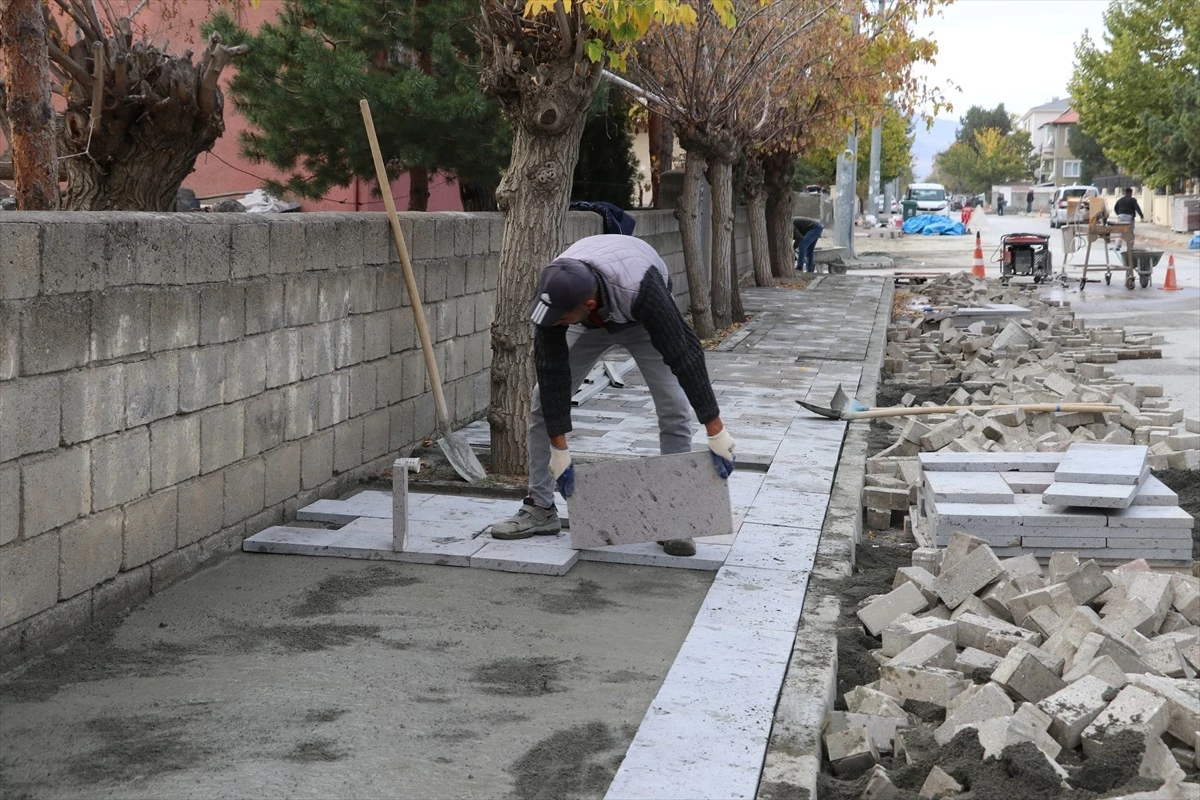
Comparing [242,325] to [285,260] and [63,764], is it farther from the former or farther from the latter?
[63,764]

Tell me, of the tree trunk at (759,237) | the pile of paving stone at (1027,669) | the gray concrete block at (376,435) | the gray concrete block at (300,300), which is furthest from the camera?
the tree trunk at (759,237)

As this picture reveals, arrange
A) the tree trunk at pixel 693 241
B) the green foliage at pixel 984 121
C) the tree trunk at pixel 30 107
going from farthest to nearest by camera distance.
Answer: the green foliage at pixel 984 121
the tree trunk at pixel 693 241
the tree trunk at pixel 30 107

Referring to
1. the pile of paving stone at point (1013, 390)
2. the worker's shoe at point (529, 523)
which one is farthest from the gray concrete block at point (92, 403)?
the pile of paving stone at point (1013, 390)

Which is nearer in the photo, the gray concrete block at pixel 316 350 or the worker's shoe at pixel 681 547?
the worker's shoe at pixel 681 547

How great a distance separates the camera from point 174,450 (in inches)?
207

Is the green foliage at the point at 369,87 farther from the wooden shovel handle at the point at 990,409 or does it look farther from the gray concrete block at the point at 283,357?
the gray concrete block at the point at 283,357

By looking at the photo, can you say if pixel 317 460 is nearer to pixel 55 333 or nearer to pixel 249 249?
pixel 249 249

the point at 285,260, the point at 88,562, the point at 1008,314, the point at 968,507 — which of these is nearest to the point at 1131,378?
the point at 1008,314

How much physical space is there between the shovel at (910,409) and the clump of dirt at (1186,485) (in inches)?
38.8

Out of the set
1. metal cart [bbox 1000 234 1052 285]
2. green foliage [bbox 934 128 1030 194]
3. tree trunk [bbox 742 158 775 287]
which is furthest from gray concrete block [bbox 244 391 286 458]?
green foliage [bbox 934 128 1030 194]

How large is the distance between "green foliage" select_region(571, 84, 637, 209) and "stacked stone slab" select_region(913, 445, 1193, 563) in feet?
42.9

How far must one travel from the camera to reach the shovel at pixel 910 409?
8.49 metres

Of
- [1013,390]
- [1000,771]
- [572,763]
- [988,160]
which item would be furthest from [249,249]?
[988,160]

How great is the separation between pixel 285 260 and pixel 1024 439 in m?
4.43
